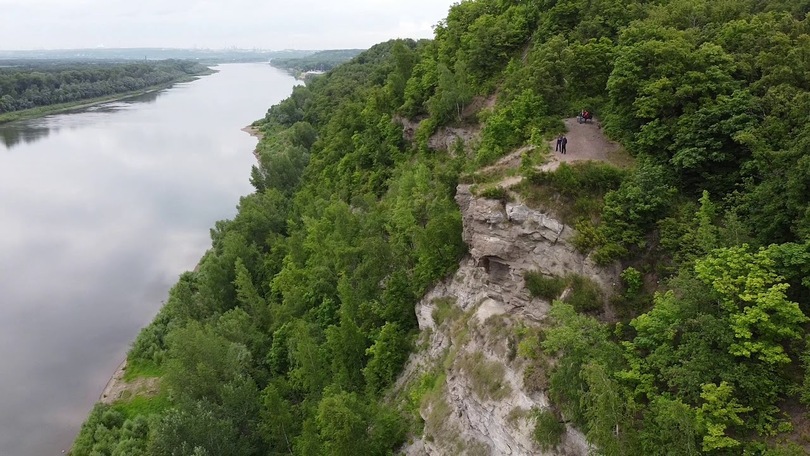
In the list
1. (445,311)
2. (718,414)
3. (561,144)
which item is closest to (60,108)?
(445,311)

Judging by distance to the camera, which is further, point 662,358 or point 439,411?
point 439,411

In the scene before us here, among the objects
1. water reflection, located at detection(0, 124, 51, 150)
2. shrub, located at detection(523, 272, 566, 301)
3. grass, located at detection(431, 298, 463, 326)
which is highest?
shrub, located at detection(523, 272, 566, 301)

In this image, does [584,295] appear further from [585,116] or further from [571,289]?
[585,116]

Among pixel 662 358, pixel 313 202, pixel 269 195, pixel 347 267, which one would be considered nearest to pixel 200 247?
pixel 269 195

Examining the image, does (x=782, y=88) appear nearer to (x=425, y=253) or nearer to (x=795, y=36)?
(x=795, y=36)

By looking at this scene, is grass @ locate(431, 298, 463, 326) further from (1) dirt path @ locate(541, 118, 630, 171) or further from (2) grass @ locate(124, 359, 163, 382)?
(2) grass @ locate(124, 359, 163, 382)

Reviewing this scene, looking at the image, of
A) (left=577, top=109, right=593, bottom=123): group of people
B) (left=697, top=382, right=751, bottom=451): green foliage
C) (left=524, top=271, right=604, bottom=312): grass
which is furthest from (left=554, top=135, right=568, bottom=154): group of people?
(left=697, top=382, right=751, bottom=451): green foliage

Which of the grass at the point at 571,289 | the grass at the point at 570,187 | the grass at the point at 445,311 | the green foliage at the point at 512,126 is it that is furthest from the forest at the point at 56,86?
the grass at the point at 571,289
